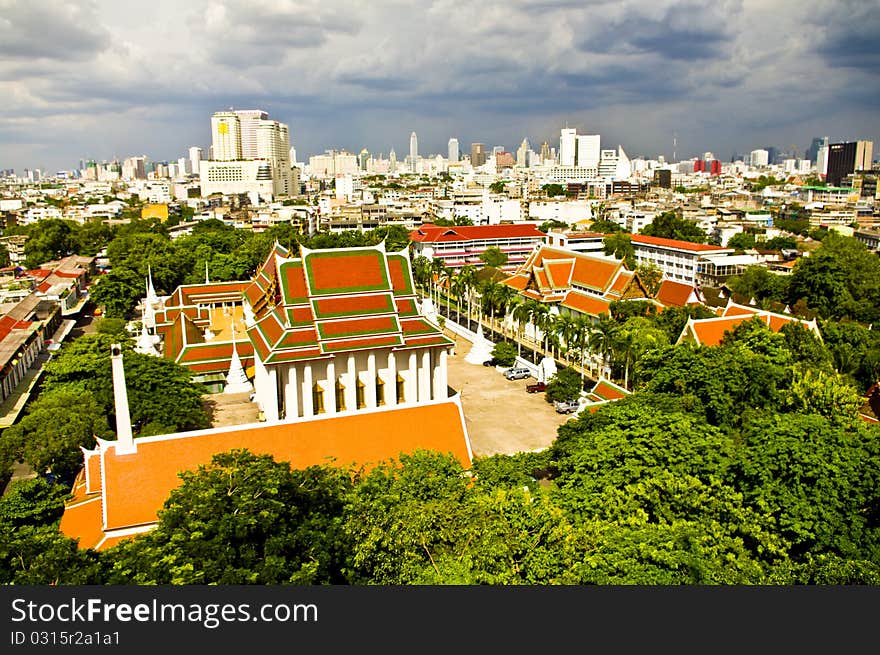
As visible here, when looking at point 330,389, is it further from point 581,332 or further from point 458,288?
point 458,288

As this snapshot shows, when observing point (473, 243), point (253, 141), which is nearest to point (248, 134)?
point (253, 141)

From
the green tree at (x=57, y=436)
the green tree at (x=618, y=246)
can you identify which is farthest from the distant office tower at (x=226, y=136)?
the green tree at (x=57, y=436)

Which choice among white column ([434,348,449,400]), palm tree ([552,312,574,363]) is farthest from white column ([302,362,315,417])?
palm tree ([552,312,574,363])

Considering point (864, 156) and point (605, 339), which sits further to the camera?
point (864, 156)

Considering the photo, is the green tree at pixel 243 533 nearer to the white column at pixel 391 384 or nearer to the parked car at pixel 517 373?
the white column at pixel 391 384

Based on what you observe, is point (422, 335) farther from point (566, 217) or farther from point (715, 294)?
point (566, 217)

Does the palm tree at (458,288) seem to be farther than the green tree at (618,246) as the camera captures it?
No

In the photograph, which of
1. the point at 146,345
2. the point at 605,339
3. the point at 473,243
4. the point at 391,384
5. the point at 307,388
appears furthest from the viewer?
the point at 473,243
